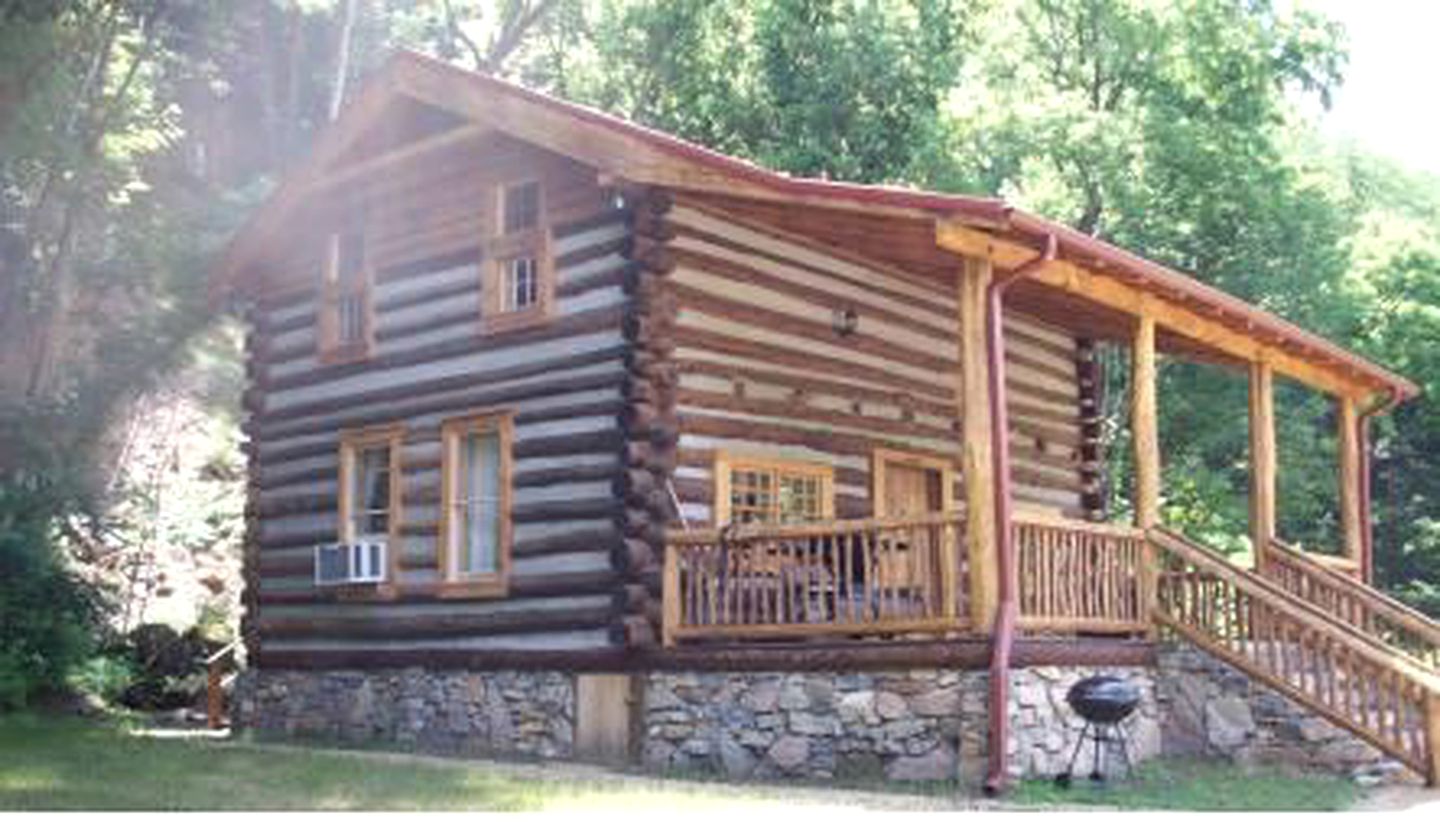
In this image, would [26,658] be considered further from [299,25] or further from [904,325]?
[299,25]

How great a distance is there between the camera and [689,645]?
15.2 metres

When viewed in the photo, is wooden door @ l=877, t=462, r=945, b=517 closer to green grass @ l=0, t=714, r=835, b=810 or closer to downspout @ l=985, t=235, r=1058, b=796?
downspout @ l=985, t=235, r=1058, b=796

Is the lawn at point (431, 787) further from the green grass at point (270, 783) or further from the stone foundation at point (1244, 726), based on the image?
the stone foundation at point (1244, 726)

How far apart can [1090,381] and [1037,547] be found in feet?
26.0

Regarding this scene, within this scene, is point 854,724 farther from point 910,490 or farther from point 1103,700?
point 910,490

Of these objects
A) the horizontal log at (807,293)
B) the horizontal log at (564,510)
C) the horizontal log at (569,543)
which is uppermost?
the horizontal log at (807,293)

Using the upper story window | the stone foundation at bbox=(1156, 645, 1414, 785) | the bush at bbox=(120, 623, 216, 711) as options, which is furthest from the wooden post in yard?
the bush at bbox=(120, 623, 216, 711)

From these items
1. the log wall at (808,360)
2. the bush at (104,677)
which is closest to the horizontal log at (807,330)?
the log wall at (808,360)

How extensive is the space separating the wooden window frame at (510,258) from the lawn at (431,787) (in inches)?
174

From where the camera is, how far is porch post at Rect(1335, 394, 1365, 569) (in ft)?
69.7

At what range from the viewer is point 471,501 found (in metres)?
17.5

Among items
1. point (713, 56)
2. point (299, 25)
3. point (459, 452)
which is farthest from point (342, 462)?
point (299, 25)

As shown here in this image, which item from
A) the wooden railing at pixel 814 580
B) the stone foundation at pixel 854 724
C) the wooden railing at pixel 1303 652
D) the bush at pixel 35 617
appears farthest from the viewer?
the bush at pixel 35 617

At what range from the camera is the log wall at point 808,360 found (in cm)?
1606
